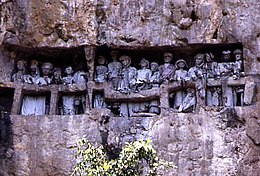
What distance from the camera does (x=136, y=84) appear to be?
385 inches

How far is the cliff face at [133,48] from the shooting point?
8.90m

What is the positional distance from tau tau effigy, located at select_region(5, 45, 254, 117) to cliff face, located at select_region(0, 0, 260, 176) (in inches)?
8.0

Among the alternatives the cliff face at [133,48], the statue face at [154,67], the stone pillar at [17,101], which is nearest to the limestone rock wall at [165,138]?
the cliff face at [133,48]

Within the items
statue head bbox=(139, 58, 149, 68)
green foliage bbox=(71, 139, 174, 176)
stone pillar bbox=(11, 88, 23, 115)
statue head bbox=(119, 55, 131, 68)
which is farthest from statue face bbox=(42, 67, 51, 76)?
green foliage bbox=(71, 139, 174, 176)

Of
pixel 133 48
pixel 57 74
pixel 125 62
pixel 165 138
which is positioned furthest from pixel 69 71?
pixel 165 138

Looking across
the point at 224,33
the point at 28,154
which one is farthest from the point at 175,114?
the point at 28,154

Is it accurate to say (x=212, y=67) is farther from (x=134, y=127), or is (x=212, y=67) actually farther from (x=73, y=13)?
(x=73, y=13)

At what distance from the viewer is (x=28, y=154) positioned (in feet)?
30.5

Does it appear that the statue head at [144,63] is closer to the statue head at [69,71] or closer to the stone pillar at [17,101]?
the statue head at [69,71]

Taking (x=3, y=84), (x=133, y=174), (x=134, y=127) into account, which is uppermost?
(x=3, y=84)

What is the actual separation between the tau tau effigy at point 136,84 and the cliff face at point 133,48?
20 centimetres

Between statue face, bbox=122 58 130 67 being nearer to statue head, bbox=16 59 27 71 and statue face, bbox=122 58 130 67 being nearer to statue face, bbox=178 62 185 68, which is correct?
statue face, bbox=178 62 185 68

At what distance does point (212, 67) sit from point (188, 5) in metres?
1.13

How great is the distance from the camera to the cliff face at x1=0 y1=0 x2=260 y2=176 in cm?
890
